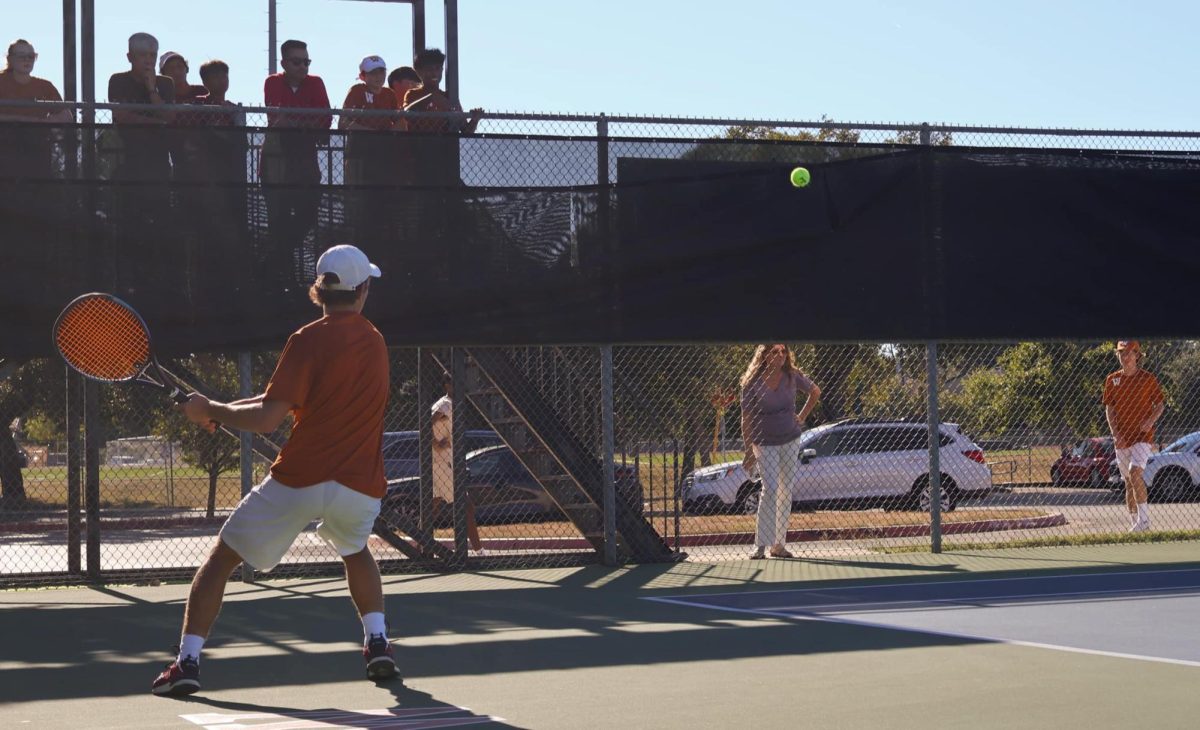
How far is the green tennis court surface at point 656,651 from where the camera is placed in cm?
558

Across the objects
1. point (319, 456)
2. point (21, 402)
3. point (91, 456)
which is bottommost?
point (91, 456)

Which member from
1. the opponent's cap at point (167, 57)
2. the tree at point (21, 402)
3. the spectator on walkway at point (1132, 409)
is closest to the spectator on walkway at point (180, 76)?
the opponent's cap at point (167, 57)

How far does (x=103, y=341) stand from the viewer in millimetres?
6465

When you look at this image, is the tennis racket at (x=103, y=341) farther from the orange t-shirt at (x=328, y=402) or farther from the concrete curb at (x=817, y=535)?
the concrete curb at (x=817, y=535)

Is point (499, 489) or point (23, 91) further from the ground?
point (23, 91)

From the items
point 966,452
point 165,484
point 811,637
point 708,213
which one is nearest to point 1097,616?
point 811,637

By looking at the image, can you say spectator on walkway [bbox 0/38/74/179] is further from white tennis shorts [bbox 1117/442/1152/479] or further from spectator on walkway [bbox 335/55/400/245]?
white tennis shorts [bbox 1117/442/1152/479]

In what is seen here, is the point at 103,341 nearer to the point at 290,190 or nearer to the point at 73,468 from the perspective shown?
the point at 290,190

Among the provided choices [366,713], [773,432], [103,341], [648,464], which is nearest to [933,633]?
[366,713]

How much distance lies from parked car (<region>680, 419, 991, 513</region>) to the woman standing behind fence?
4.59m

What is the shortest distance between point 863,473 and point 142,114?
10271 millimetres

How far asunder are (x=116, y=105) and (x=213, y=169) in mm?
698

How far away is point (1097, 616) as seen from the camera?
8102mm

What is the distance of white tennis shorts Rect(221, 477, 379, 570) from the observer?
6.00m
